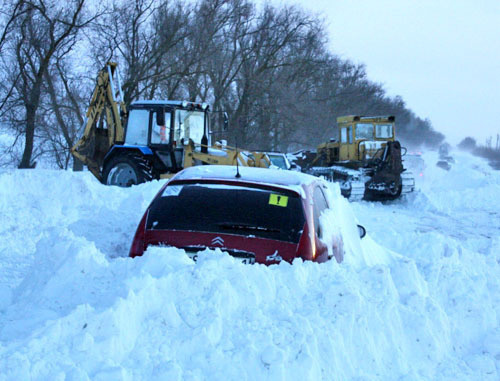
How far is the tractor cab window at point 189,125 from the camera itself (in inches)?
565

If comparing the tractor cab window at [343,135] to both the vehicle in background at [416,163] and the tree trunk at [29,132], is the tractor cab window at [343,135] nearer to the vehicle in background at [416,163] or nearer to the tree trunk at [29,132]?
the vehicle in background at [416,163]

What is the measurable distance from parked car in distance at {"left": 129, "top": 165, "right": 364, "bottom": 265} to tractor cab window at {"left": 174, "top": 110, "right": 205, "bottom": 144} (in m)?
9.53

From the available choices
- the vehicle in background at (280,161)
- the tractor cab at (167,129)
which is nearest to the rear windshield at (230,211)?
the tractor cab at (167,129)

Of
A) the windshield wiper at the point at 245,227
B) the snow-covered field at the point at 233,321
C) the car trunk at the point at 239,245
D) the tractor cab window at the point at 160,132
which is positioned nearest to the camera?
the snow-covered field at the point at 233,321

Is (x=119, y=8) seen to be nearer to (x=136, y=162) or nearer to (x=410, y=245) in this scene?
(x=136, y=162)

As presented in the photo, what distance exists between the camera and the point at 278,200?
183 inches

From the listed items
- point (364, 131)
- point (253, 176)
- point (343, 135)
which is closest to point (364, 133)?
point (364, 131)

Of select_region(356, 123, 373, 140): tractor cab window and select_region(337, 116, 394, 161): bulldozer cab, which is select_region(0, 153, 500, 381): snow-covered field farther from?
select_region(356, 123, 373, 140): tractor cab window

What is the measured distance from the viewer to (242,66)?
3338cm

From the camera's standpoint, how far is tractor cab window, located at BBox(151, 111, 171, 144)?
14085 mm

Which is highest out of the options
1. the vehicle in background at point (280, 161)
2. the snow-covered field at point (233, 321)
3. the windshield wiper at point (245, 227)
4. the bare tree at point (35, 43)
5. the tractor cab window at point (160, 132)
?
the bare tree at point (35, 43)

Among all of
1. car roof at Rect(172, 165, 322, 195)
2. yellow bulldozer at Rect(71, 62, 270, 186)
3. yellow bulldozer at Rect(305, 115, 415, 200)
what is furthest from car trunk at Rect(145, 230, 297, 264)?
yellow bulldozer at Rect(305, 115, 415, 200)

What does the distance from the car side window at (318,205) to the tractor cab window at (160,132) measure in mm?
8845

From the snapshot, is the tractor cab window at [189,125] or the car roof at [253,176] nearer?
the car roof at [253,176]
